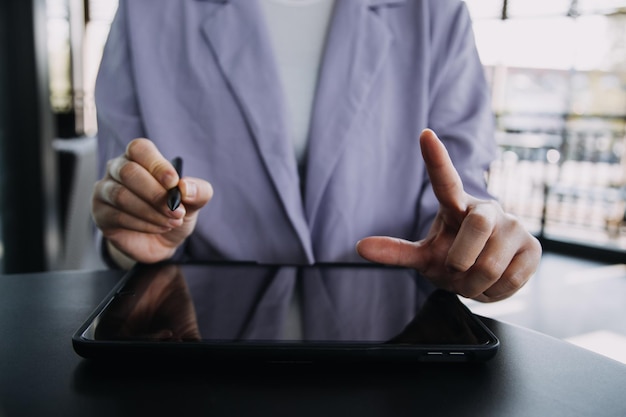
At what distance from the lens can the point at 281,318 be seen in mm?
414

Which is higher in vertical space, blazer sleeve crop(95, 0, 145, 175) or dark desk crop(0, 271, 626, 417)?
blazer sleeve crop(95, 0, 145, 175)

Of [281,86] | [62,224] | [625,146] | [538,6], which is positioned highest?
[538,6]

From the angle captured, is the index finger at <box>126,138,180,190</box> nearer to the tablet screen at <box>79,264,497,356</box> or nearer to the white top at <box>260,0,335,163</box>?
the tablet screen at <box>79,264,497,356</box>

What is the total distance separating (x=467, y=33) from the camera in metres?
0.81

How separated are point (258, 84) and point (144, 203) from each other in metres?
0.33

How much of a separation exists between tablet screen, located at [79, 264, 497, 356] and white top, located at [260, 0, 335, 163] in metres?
0.33

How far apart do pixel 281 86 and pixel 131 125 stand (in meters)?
0.24

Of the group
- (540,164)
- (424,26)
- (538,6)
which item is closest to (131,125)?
(424,26)

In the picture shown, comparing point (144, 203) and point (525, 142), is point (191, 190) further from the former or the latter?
point (525, 142)

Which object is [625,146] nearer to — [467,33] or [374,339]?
[467,33]

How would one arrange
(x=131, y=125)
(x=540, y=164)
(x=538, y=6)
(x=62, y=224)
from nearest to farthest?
1. (x=131, y=125)
2. (x=62, y=224)
3. (x=538, y=6)
4. (x=540, y=164)

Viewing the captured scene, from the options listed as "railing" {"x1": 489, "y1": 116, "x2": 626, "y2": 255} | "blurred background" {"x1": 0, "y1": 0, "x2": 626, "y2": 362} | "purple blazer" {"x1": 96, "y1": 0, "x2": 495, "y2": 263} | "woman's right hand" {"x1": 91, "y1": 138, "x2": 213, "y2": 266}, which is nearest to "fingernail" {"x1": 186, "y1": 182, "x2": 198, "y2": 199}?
"woman's right hand" {"x1": 91, "y1": 138, "x2": 213, "y2": 266}

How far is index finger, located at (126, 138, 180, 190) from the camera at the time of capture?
49cm

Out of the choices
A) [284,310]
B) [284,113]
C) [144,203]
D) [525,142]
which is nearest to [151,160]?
[144,203]
